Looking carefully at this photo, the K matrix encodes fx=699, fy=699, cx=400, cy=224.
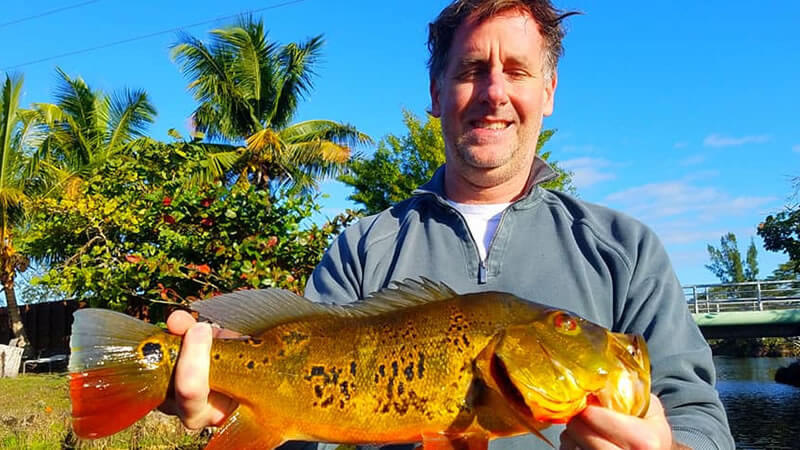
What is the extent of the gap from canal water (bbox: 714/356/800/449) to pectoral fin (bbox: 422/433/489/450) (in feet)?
58.3

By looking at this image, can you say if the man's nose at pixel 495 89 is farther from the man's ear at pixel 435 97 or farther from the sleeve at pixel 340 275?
the sleeve at pixel 340 275

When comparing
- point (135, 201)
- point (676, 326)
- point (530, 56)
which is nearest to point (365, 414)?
point (676, 326)

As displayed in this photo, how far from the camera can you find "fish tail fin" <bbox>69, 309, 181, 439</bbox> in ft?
7.11

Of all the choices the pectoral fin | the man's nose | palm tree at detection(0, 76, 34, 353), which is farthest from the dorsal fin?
palm tree at detection(0, 76, 34, 353)

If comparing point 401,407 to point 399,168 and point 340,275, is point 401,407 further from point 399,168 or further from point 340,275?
point 399,168

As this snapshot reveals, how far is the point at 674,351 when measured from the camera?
251cm

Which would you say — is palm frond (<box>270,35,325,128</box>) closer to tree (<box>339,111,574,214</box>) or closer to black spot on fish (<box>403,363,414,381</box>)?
tree (<box>339,111,574,214</box>)

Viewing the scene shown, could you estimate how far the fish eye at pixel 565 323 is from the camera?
2.07 meters

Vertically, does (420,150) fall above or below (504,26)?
above

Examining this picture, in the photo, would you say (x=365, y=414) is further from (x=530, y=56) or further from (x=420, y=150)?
(x=420, y=150)

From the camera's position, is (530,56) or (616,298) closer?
(616,298)

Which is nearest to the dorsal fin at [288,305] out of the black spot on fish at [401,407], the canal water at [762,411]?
the black spot on fish at [401,407]

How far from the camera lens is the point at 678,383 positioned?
2.43 metres

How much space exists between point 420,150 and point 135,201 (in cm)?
1628
